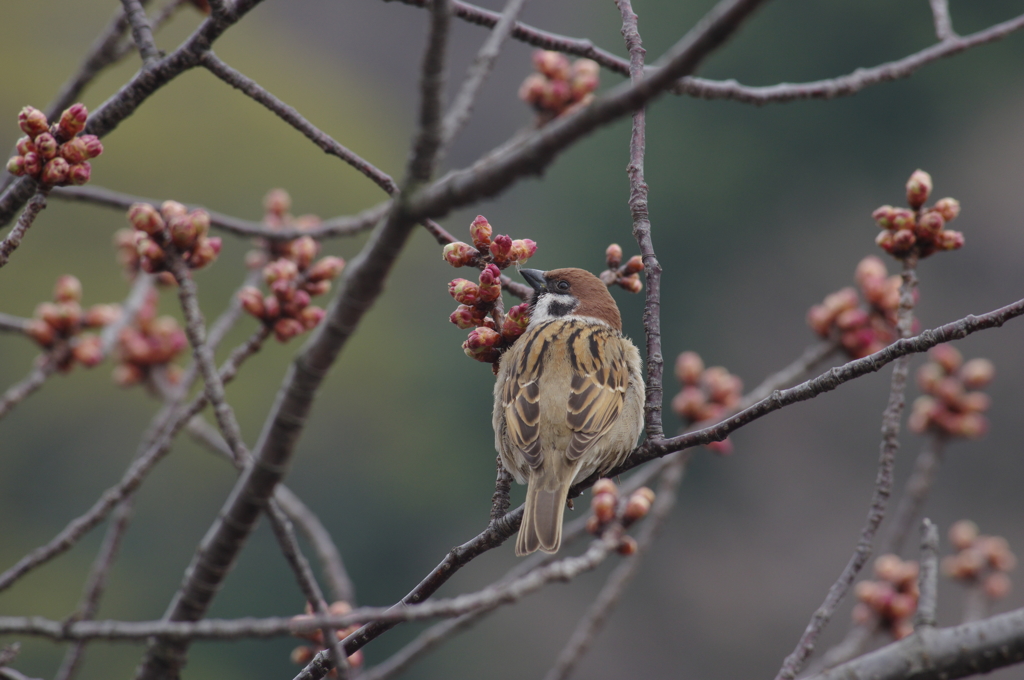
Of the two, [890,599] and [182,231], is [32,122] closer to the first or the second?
[182,231]

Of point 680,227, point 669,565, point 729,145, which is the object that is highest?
point 729,145

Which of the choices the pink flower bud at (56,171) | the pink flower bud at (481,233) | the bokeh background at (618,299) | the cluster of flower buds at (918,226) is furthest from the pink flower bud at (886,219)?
the bokeh background at (618,299)

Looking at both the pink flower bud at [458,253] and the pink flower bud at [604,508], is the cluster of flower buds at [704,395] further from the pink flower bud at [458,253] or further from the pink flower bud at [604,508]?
the pink flower bud at [604,508]

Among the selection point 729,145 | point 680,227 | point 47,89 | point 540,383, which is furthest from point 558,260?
point 540,383

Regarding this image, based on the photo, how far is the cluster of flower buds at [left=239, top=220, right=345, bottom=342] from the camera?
276 centimetres

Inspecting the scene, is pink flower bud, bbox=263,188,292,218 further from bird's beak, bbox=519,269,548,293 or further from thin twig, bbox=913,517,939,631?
thin twig, bbox=913,517,939,631

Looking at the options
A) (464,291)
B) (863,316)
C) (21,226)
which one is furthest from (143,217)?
(863,316)

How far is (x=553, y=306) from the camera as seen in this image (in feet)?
14.0

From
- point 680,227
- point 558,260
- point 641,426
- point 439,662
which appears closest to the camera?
point 641,426

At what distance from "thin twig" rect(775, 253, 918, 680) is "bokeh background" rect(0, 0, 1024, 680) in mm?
17970

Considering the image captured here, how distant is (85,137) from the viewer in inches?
87.7

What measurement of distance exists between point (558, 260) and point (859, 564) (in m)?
26.9

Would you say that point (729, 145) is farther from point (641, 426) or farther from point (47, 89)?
point (641, 426)

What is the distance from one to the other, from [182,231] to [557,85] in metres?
2.00
